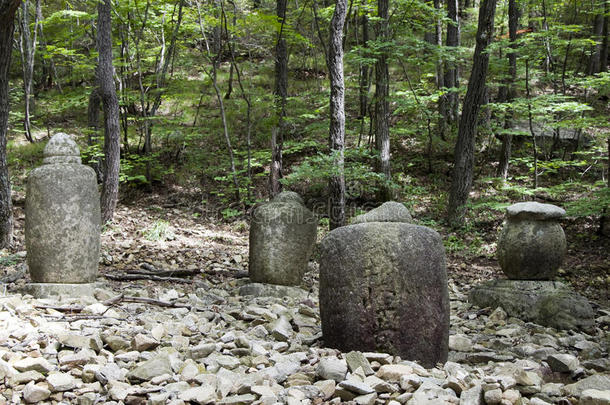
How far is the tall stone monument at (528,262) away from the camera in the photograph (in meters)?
6.68

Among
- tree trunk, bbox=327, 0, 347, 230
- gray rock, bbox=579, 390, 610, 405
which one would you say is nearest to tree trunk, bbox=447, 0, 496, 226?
tree trunk, bbox=327, 0, 347, 230

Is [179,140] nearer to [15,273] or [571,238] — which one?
[15,273]

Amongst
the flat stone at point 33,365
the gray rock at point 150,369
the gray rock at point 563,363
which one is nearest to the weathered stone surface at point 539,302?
the gray rock at point 563,363

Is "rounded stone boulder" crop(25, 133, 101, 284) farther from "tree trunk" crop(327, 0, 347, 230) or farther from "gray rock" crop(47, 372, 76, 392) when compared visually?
"tree trunk" crop(327, 0, 347, 230)

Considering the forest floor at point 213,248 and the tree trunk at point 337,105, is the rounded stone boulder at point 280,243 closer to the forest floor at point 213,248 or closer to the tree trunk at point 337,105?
the forest floor at point 213,248

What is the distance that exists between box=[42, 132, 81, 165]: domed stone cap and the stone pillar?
11.7ft

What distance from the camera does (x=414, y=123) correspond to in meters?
15.8

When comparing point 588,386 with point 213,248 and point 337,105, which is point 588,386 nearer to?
point 337,105

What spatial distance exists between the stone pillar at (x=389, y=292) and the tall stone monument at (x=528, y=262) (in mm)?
3364

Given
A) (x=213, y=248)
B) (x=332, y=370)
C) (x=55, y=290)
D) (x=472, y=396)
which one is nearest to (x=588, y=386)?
(x=472, y=396)

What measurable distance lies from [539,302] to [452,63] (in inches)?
362

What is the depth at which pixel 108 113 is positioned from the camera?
34.7 feet

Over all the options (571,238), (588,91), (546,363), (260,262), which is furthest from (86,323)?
(588,91)

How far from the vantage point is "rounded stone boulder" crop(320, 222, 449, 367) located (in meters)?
3.72
